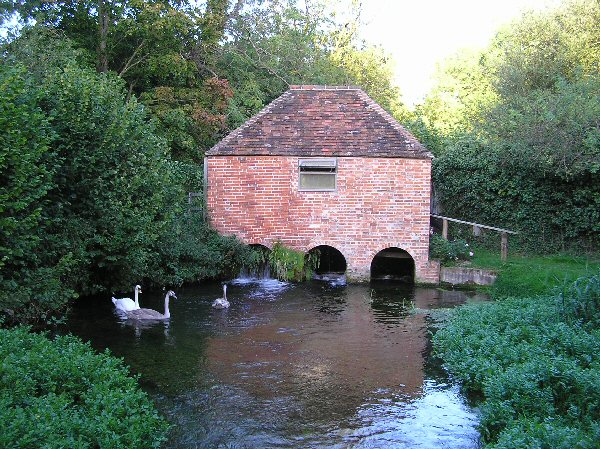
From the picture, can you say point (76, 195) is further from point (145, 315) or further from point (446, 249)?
point (446, 249)

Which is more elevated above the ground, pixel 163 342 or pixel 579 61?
pixel 579 61

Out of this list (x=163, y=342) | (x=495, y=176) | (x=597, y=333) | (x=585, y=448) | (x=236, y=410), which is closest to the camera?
(x=585, y=448)

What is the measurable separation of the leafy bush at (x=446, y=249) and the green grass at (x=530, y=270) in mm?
472

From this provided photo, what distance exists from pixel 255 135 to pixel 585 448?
15.8 m

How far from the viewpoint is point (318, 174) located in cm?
2011

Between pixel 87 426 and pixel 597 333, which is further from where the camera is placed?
pixel 597 333

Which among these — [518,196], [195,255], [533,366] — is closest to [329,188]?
[195,255]

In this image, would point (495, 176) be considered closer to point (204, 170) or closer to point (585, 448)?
point (204, 170)

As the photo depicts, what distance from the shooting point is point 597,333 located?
31.1 feet

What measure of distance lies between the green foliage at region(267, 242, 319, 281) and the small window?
2.11 m

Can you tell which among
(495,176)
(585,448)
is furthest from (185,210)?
(585,448)

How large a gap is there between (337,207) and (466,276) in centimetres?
454

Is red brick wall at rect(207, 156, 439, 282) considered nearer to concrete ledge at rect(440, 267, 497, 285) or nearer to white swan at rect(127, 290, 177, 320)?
concrete ledge at rect(440, 267, 497, 285)

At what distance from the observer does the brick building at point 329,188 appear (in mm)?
19797
